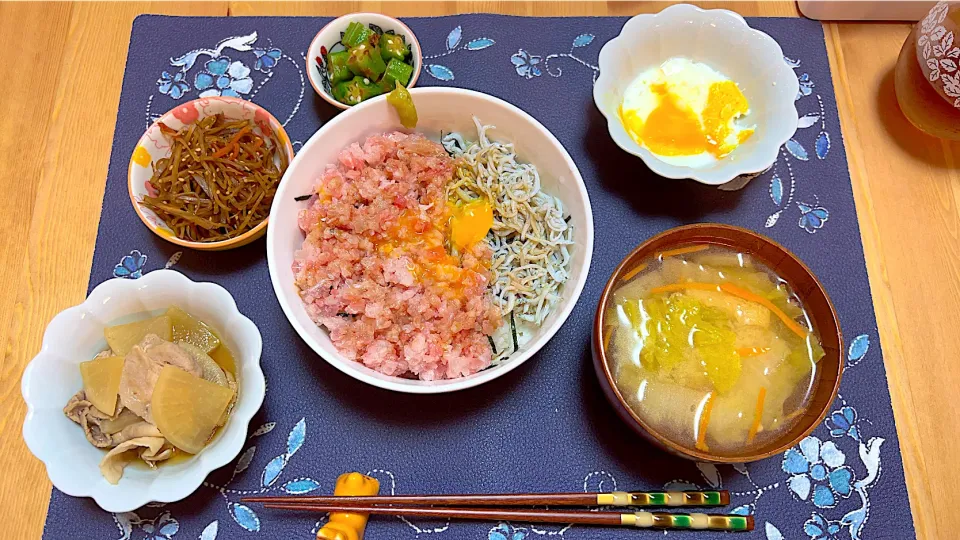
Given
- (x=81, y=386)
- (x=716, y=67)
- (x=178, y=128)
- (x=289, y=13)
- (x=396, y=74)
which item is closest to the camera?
(x=81, y=386)

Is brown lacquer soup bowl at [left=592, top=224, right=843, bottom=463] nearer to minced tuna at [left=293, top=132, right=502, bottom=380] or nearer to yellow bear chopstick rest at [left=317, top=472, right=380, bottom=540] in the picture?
minced tuna at [left=293, top=132, right=502, bottom=380]

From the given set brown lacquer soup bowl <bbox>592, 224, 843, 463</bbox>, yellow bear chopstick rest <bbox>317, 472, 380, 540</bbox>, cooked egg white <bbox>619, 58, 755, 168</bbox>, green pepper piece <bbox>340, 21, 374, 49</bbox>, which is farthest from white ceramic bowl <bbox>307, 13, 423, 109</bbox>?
yellow bear chopstick rest <bbox>317, 472, 380, 540</bbox>

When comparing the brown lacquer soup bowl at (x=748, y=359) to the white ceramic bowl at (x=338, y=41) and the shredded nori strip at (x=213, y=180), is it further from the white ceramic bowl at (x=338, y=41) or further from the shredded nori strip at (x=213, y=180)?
the shredded nori strip at (x=213, y=180)

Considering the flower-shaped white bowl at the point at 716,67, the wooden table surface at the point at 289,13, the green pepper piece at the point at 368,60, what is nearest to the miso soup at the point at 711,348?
the flower-shaped white bowl at the point at 716,67

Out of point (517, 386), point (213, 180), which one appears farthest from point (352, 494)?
point (213, 180)

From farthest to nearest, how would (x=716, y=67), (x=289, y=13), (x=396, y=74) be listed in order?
(x=289, y=13)
(x=716, y=67)
(x=396, y=74)

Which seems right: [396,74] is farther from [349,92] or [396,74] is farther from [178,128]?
[178,128]

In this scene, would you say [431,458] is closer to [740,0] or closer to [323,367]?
[323,367]
